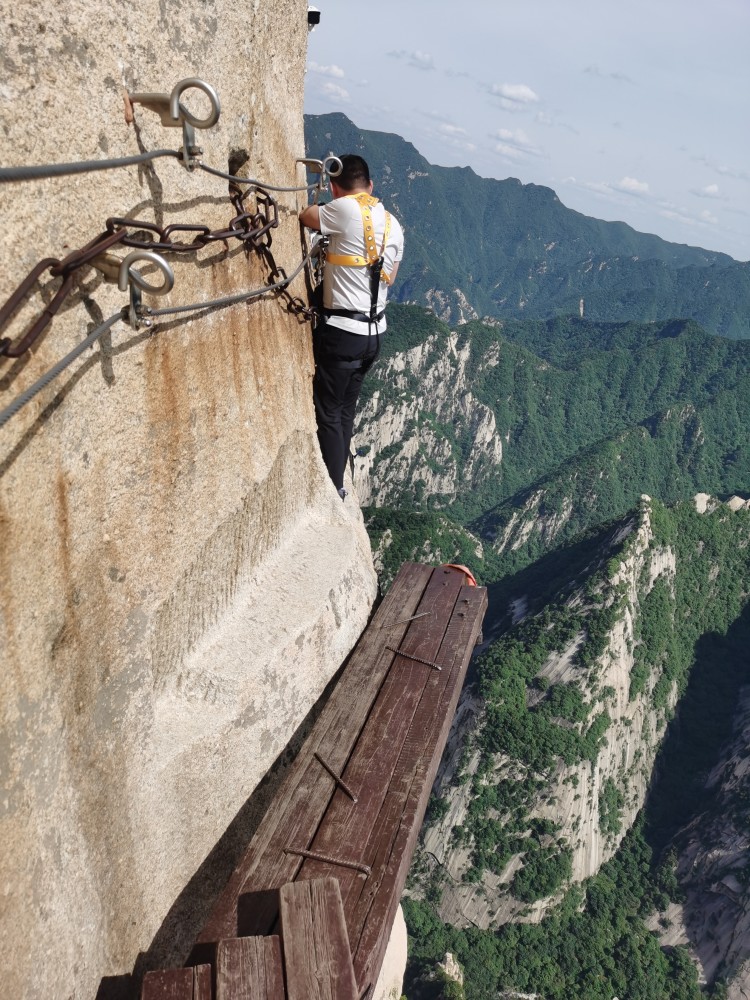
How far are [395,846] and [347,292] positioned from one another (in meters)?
4.18

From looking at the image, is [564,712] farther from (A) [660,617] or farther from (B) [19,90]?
(B) [19,90]

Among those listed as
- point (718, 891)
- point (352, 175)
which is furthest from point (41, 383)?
point (718, 891)

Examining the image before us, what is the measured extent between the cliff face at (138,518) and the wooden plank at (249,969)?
2.52 feet

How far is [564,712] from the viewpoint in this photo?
2400 inches

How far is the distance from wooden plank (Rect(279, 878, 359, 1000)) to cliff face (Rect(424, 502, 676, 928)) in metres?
60.6

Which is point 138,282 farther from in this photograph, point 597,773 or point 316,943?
point 597,773

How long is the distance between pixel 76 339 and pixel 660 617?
76736mm

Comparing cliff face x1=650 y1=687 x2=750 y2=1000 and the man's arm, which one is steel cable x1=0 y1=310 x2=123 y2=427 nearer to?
the man's arm

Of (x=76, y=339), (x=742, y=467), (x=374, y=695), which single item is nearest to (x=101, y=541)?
(x=76, y=339)

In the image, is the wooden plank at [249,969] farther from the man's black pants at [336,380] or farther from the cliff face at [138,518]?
the man's black pants at [336,380]

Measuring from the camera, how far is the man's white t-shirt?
5453mm

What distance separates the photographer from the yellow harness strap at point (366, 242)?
5.46 meters

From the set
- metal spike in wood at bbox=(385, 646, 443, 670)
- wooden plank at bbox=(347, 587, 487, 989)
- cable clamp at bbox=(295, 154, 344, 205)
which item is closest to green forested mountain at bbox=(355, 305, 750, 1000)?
metal spike in wood at bbox=(385, 646, 443, 670)

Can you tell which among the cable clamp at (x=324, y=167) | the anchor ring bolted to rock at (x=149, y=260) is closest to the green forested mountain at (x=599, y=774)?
the cable clamp at (x=324, y=167)
